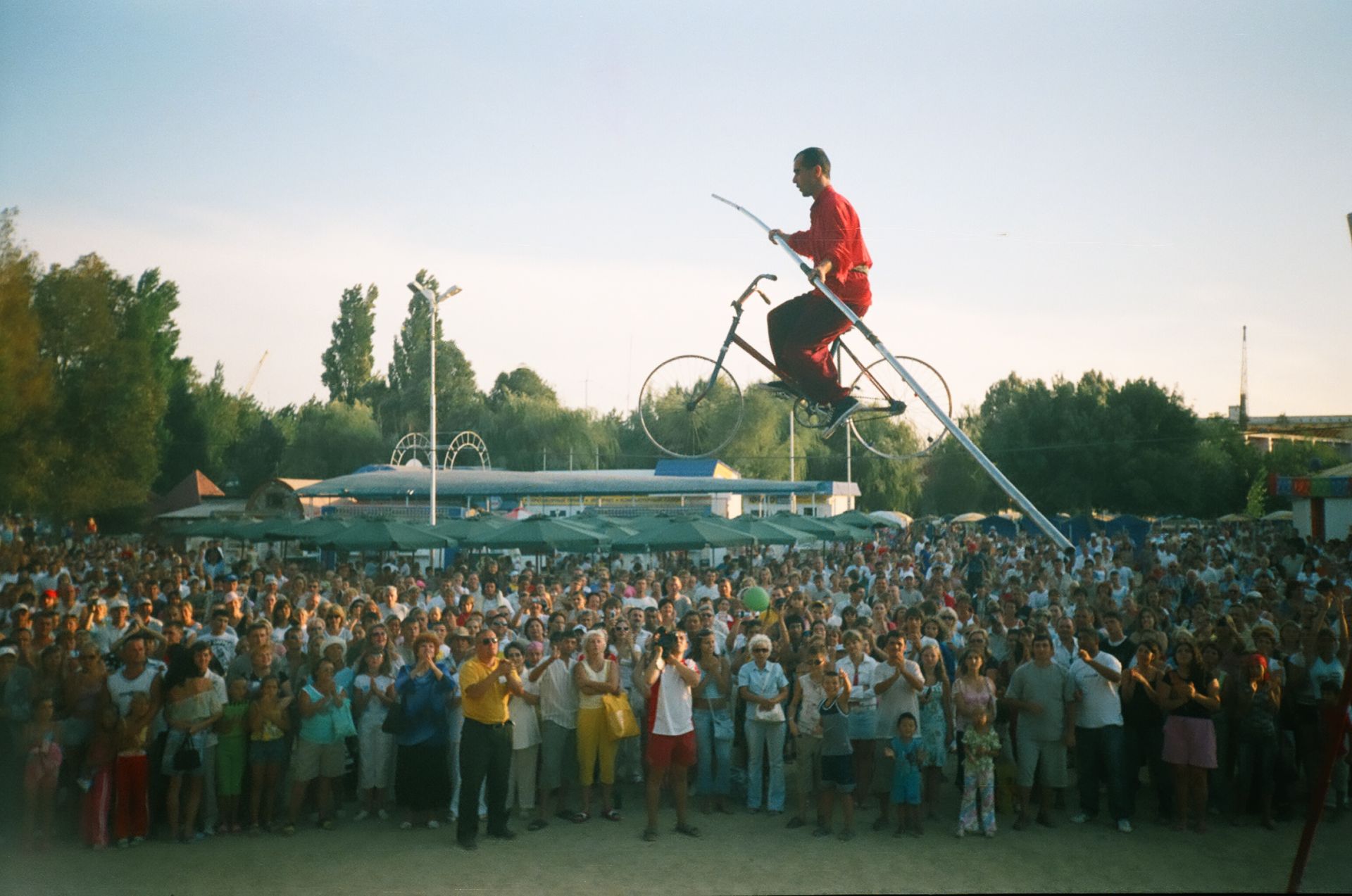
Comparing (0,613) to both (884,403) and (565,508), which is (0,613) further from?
(565,508)

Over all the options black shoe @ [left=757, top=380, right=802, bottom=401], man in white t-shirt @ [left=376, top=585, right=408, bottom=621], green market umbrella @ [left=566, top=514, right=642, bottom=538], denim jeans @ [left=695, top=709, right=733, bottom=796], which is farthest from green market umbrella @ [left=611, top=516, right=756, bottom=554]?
denim jeans @ [left=695, top=709, right=733, bottom=796]

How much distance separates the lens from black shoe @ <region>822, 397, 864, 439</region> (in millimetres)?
8414

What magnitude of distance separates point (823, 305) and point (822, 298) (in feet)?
0.21

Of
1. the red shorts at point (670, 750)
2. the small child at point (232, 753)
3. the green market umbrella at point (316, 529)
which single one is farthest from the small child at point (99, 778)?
the green market umbrella at point (316, 529)

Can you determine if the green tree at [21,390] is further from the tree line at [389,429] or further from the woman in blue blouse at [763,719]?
the woman in blue blouse at [763,719]

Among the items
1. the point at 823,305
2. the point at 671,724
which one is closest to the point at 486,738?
the point at 671,724

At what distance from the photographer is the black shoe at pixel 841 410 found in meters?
8.41

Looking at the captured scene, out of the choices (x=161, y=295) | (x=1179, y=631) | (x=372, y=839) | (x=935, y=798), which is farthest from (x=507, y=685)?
(x=161, y=295)

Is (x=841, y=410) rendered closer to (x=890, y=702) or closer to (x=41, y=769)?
(x=890, y=702)

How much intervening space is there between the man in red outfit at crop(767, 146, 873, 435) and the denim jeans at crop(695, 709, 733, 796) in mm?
2556

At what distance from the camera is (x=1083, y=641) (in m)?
8.16

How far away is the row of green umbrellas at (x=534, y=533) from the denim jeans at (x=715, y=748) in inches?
381

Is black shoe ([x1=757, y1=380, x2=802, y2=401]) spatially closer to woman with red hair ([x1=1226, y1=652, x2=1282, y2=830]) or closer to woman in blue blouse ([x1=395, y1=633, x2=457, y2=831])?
woman in blue blouse ([x1=395, y1=633, x2=457, y2=831])

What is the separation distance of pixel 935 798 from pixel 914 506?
4296 cm
